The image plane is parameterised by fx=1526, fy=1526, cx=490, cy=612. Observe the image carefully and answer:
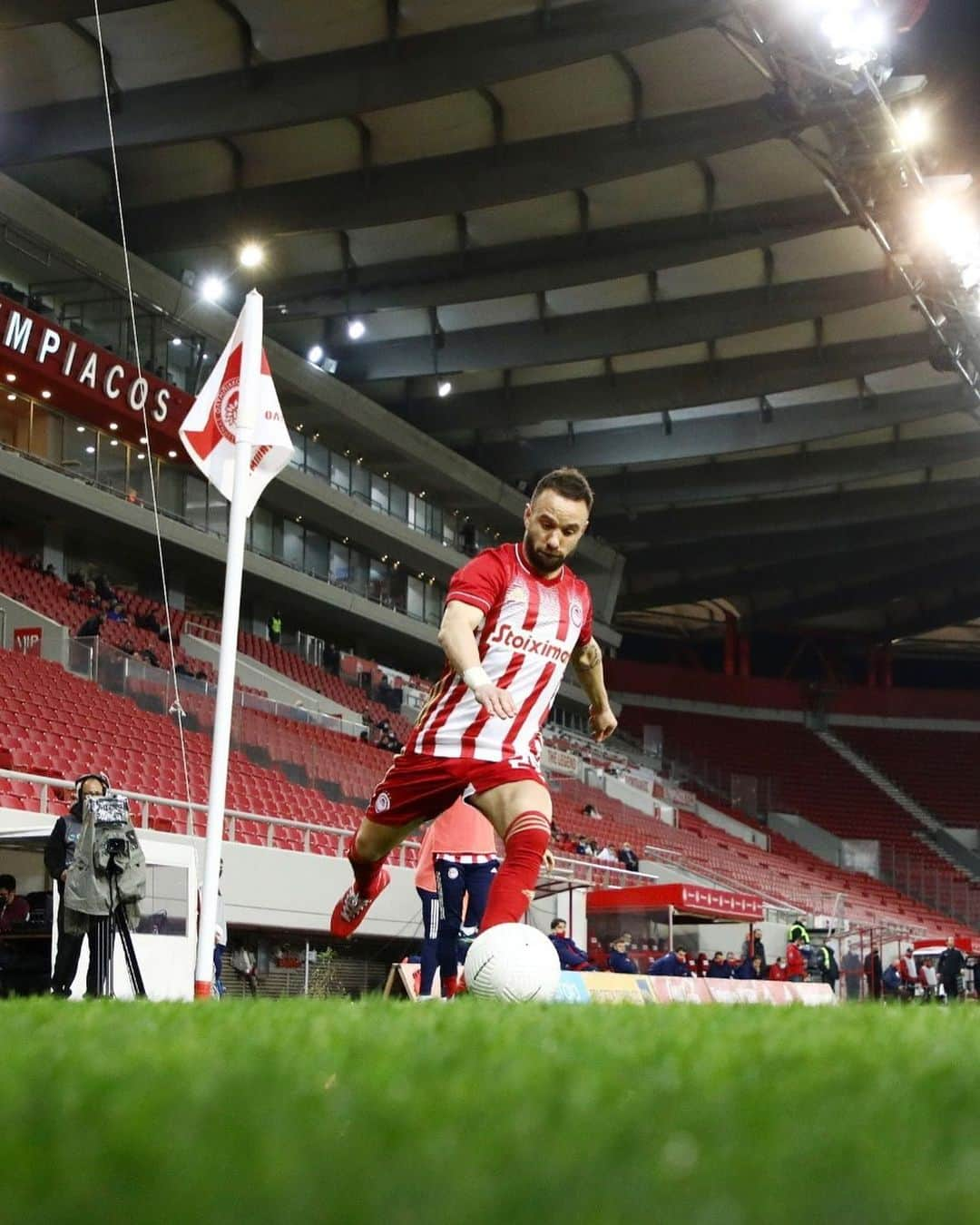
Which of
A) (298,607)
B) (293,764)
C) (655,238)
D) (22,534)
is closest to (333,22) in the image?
(655,238)

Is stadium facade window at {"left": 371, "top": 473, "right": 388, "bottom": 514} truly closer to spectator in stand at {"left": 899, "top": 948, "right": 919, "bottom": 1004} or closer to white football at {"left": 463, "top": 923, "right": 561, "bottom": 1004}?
spectator in stand at {"left": 899, "top": 948, "right": 919, "bottom": 1004}

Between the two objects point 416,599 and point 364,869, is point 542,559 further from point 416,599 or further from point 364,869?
point 416,599

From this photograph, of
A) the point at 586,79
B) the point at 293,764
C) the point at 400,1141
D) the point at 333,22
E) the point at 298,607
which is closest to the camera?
the point at 400,1141

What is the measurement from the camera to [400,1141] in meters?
1.15

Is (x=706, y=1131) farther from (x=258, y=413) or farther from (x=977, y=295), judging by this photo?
(x=977, y=295)

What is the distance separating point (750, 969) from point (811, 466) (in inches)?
791

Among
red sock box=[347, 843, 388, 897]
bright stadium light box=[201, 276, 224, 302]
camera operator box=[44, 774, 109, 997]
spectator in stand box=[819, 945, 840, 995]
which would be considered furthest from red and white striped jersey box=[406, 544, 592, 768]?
bright stadium light box=[201, 276, 224, 302]

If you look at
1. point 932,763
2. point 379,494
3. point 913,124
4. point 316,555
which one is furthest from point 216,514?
point 932,763

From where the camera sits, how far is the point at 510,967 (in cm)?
485

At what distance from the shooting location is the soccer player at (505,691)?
5664 mm

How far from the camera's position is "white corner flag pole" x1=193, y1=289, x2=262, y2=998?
22.9 ft

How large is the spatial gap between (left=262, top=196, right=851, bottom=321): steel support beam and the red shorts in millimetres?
21806

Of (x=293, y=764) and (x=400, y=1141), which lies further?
(x=293, y=764)

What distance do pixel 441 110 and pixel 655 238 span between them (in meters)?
4.88
